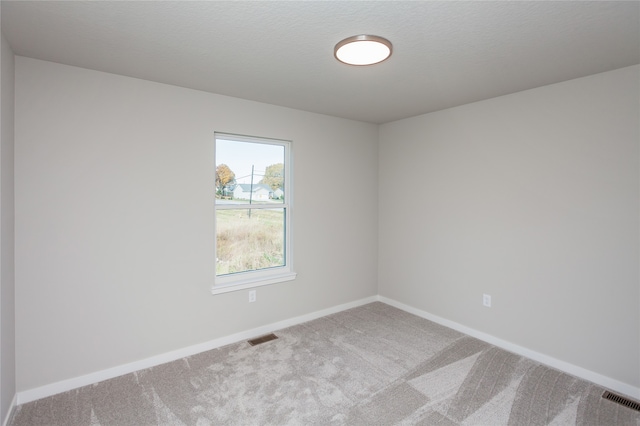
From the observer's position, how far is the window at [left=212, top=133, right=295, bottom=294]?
3271 mm

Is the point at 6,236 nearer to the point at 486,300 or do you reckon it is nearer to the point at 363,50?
the point at 363,50

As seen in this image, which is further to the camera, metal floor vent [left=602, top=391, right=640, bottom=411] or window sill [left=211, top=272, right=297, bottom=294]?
window sill [left=211, top=272, right=297, bottom=294]

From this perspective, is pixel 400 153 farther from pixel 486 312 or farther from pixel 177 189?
pixel 177 189

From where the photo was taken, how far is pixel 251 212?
138 inches

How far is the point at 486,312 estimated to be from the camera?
Answer: 131 inches

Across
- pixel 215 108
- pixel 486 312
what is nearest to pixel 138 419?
pixel 215 108

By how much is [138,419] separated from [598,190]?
3.65 metres

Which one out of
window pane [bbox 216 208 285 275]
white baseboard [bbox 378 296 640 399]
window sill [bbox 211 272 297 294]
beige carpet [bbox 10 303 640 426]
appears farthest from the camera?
window pane [bbox 216 208 285 275]

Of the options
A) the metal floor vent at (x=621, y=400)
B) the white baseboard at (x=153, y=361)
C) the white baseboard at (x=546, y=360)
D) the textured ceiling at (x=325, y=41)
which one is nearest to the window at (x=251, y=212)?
the white baseboard at (x=153, y=361)

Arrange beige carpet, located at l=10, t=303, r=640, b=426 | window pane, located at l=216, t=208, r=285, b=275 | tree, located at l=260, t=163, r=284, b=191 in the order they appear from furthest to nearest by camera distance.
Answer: tree, located at l=260, t=163, r=284, b=191 < window pane, located at l=216, t=208, r=285, b=275 < beige carpet, located at l=10, t=303, r=640, b=426

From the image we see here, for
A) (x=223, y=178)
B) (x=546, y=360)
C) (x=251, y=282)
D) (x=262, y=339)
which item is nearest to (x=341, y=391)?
(x=262, y=339)

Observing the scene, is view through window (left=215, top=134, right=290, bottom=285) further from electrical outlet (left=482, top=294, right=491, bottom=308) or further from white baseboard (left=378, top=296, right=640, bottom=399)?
electrical outlet (left=482, top=294, right=491, bottom=308)

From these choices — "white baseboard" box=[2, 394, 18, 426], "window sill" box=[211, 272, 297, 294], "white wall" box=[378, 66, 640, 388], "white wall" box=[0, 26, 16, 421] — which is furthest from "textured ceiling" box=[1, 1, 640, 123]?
"white baseboard" box=[2, 394, 18, 426]

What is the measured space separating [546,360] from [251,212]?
301 centimetres
